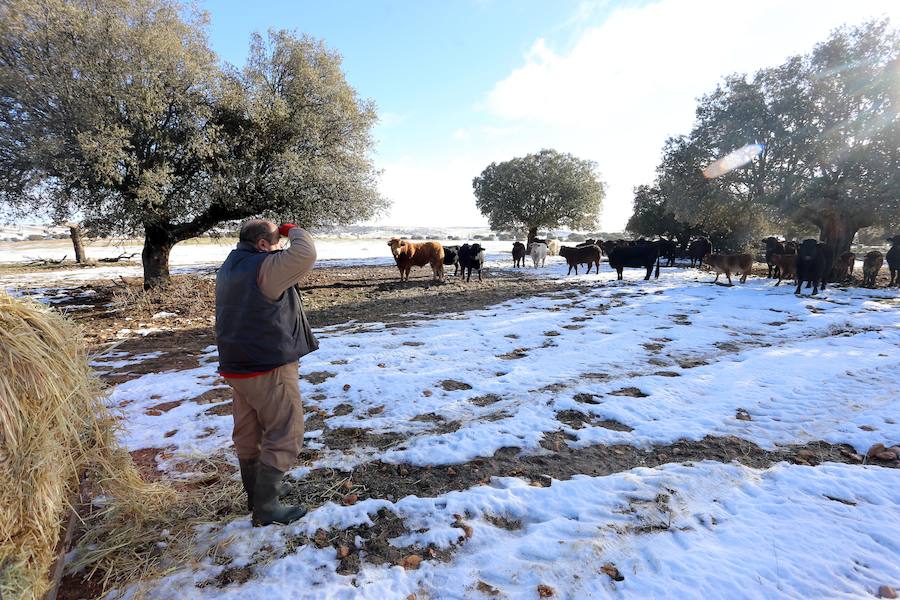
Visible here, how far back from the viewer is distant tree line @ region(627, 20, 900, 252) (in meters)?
13.6

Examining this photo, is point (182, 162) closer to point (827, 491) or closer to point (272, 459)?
point (272, 459)

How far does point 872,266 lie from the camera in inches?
567

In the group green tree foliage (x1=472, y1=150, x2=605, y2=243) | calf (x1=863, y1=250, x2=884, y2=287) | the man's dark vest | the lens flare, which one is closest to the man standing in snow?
the man's dark vest

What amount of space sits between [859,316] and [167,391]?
1444cm

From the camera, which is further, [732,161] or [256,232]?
[732,161]

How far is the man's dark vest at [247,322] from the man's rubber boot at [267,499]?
2.49 feet

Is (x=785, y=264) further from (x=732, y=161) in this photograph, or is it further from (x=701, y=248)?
(x=701, y=248)

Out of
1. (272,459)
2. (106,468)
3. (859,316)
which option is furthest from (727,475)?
(859,316)

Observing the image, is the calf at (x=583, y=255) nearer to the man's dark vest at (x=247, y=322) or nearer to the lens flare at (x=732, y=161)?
the lens flare at (x=732, y=161)

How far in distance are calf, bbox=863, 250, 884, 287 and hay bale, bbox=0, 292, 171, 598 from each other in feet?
71.1

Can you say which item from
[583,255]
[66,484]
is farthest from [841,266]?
[66,484]

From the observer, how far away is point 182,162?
11820mm

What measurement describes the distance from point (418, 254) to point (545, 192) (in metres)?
20.9

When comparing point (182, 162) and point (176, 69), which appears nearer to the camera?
point (176, 69)
